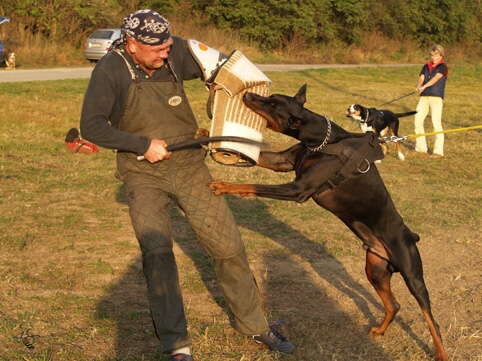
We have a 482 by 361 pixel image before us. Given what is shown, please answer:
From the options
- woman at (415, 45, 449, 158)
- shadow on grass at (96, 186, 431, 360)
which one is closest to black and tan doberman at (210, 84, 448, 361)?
shadow on grass at (96, 186, 431, 360)

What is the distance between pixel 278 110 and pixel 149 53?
3.17 ft

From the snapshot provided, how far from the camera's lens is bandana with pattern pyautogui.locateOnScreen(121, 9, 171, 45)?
3688 millimetres

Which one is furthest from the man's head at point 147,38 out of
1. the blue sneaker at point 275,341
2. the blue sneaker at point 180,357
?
the blue sneaker at point 275,341

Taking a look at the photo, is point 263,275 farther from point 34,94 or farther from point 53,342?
point 34,94

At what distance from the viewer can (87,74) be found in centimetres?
2108

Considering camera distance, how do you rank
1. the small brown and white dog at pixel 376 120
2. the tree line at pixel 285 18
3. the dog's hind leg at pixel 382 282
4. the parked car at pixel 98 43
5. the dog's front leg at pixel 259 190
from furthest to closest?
1. the tree line at pixel 285 18
2. the parked car at pixel 98 43
3. the small brown and white dog at pixel 376 120
4. the dog's hind leg at pixel 382 282
5. the dog's front leg at pixel 259 190

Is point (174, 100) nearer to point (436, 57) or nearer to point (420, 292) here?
point (420, 292)

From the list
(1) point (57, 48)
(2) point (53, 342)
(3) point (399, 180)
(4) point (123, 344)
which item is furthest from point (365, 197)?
(1) point (57, 48)

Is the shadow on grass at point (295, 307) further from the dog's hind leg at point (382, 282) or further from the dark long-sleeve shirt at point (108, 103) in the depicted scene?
the dark long-sleeve shirt at point (108, 103)

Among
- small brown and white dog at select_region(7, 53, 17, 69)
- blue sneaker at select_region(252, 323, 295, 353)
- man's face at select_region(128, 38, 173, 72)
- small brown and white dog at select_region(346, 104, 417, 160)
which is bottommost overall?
small brown and white dog at select_region(7, 53, 17, 69)

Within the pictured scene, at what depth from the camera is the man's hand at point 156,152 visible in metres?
3.74

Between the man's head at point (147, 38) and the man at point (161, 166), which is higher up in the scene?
the man's head at point (147, 38)

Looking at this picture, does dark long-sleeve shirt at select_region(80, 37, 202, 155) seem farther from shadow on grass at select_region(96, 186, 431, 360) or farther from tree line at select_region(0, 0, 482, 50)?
tree line at select_region(0, 0, 482, 50)

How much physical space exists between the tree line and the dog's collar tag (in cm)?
2500
